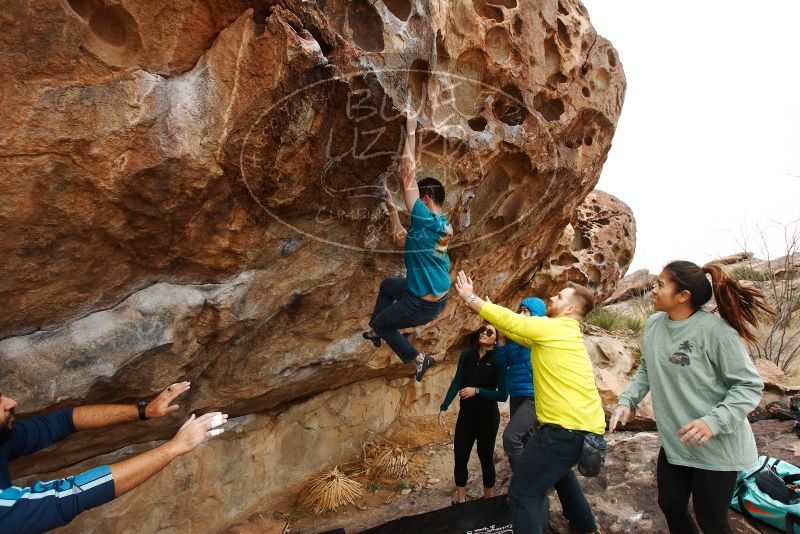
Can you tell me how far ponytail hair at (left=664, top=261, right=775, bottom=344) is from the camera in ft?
8.08

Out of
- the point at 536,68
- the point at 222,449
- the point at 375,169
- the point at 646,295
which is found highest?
the point at 536,68

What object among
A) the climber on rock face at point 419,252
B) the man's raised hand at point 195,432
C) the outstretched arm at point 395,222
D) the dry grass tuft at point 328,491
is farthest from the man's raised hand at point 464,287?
the dry grass tuft at point 328,491

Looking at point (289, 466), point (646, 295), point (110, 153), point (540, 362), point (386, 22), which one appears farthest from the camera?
point (646, 295)

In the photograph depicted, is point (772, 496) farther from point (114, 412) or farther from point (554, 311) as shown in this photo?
point (114, 412)

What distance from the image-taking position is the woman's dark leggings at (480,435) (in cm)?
400

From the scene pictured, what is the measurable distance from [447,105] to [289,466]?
3787mm

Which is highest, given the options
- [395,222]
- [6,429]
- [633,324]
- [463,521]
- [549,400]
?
[395,222]

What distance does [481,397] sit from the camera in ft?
12.9

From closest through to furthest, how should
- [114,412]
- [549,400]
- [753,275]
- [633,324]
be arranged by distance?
[114,412] → [549,400] → [633,324] → [753,275]

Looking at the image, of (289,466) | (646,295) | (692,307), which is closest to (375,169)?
(692,307)

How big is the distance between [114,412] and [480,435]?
265cm

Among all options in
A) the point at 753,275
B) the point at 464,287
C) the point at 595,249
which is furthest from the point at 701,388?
the point at 753,275

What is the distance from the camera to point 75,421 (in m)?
2.45

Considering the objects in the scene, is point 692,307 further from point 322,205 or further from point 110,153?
point 110,153
